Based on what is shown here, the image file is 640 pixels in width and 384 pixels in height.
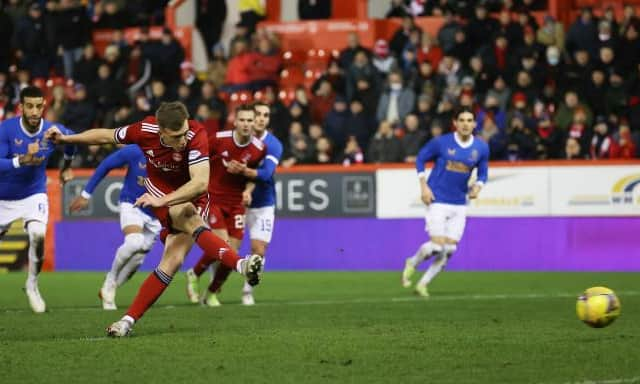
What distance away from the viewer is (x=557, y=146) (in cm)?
2194

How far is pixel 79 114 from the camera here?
25500 mm

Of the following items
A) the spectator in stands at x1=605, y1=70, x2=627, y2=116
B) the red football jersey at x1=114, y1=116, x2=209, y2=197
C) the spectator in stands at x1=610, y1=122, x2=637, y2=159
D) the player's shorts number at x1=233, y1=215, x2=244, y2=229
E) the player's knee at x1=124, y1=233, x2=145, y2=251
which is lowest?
the spectator in stands at x1=610, y1=122, x2=637, y2=159

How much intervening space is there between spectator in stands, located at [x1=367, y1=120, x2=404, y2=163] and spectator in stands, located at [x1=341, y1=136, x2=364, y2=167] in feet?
0.81

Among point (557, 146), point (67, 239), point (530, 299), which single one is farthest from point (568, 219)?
point (67, 239)

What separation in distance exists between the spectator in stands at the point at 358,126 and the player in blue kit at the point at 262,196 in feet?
26.4

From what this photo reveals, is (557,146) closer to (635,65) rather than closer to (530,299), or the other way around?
(635,65)

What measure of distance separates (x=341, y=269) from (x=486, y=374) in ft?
45.6

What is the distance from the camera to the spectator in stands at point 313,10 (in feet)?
92.8

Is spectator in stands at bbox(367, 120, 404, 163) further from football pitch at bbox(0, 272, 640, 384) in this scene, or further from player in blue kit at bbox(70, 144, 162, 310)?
A: player in blue kit at bbox(70, 144, 162, 310)

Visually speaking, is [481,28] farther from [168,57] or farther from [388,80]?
[168,57]

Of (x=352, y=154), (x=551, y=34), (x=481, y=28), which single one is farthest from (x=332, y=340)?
(x=551, y=34)

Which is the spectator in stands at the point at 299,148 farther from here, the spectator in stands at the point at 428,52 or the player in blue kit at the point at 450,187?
the player in blue kit at the point at 450,187

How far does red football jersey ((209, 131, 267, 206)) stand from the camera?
15.1 metres

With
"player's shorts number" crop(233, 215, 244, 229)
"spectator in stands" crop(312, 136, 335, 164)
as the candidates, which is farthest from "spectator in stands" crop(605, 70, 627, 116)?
"player's shorts number" crop(233, 215, 244, 229)
